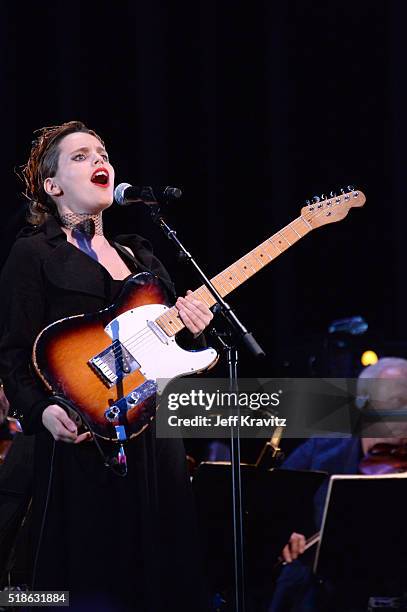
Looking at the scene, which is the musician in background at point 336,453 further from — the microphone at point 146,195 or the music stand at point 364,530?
the microphone at point 146,195

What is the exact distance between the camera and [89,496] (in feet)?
8.10

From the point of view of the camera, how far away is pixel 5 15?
5676mm

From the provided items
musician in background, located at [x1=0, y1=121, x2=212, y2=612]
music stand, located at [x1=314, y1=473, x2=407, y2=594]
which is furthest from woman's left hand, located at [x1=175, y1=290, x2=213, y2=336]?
music stand, located at [x1=314, y1=473, x2=407, y2=594]

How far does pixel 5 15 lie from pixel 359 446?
3665 millimetres

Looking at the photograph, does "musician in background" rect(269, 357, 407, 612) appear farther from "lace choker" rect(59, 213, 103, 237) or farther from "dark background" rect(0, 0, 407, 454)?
"lace choker" rect(59, 213, 103, 237)

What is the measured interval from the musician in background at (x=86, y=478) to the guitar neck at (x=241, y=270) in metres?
0.05

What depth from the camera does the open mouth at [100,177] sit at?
2785mm

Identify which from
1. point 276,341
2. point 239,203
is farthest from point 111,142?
point 276,341

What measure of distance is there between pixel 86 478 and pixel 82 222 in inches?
33.6

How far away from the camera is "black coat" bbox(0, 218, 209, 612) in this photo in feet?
8.03

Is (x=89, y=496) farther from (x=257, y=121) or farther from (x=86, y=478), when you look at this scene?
(x=257, y=121)

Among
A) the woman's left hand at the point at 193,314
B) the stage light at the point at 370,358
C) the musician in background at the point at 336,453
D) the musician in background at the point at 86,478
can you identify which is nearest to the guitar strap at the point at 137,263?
the musician in background at the point at 86,478

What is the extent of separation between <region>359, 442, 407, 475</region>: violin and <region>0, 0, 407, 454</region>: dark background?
164cm

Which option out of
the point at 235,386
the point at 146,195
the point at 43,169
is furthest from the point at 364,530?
the point at 43,169
